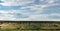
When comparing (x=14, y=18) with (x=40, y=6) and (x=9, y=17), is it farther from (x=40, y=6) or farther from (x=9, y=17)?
(x=40, y=6)

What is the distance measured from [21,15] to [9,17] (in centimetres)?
11

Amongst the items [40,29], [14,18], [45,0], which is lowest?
[40,29]

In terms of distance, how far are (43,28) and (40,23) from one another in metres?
0.05

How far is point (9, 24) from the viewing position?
1.12 meters

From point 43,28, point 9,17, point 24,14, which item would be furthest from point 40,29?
point 9,17

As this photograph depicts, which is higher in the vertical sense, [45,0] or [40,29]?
[45,0]

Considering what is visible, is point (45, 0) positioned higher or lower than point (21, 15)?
higher

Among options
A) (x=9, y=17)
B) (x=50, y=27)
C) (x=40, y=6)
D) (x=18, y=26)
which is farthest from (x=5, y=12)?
(x=50, y=27)

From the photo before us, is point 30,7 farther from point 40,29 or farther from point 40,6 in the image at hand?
point 40,29

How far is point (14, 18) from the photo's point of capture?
1112 mm

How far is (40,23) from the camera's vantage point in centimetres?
111

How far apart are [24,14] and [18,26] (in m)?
0.13

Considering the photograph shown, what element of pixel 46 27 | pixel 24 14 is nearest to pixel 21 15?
pixel 24 14

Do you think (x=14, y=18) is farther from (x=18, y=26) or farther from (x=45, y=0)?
(x=45, y=0)
